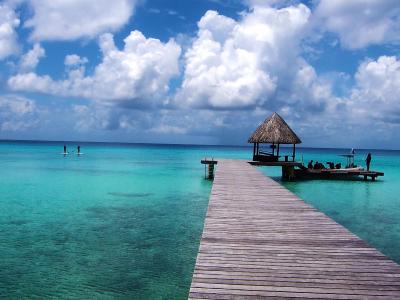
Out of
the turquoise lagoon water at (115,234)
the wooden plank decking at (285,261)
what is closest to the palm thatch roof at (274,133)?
the turquoise lagoon water at (115,234)

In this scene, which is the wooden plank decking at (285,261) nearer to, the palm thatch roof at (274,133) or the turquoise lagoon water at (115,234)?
the turquoise lagoon water at (115,234)

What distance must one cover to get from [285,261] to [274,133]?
20.7 m

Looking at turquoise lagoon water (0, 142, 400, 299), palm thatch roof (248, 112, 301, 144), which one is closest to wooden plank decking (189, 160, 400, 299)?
turquoise lagoon water (0, 142, 400, 299)

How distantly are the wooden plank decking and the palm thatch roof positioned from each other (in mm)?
16904

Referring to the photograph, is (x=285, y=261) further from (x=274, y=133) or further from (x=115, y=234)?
(x=274, y=133)

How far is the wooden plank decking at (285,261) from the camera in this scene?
3984mm

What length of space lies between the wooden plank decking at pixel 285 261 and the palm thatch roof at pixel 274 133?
16904 mm

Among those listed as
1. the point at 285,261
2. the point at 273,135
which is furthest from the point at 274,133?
the point at 285,261

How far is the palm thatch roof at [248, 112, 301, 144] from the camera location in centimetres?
2484

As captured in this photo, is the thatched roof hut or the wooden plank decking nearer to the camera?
the wooden plank decking

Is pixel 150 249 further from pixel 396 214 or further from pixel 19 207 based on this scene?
pixel 396 214

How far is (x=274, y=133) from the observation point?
25.1 meters

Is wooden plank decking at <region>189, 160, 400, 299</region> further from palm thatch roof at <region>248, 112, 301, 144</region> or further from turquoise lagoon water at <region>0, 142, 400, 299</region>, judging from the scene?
palm thatch roof at <region>248, 112, 301, 144</region>

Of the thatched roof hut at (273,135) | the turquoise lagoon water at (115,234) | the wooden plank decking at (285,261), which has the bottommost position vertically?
the turquoise lagoon water at (115,234)
